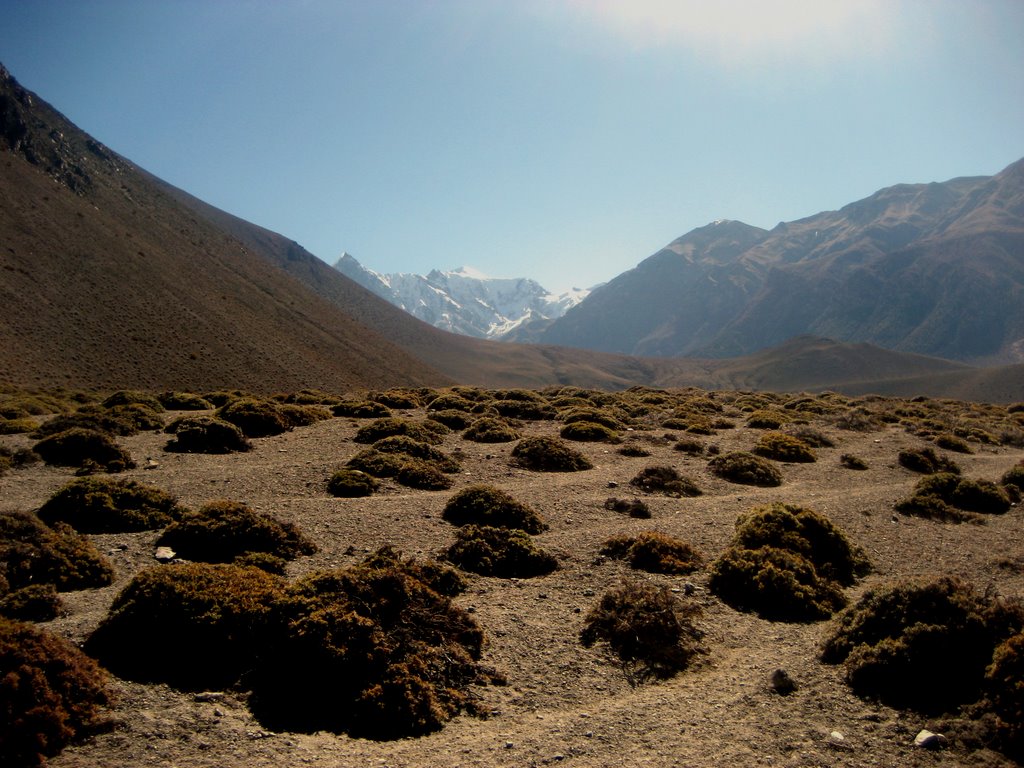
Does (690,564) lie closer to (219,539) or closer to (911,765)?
(911,765)

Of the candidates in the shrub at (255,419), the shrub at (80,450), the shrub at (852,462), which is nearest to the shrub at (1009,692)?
the shrub at (852,462)

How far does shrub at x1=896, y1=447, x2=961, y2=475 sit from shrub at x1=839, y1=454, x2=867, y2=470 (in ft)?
4.92

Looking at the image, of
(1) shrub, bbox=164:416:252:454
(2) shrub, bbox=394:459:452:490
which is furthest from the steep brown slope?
(2) shrub, bbox=394:459:452:490

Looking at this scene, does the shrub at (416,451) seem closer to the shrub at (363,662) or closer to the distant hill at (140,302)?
the shrub at (363,662)

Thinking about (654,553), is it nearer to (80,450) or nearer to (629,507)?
(629,507)

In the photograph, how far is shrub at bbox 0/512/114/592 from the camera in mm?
7828

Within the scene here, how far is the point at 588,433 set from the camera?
23.9 m

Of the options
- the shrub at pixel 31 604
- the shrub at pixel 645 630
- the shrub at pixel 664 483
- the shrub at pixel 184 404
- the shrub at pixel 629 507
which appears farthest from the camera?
the shrub at pixel 184 404

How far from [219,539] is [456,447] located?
11.7m

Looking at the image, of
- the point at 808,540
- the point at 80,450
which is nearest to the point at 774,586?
the point at 808,540

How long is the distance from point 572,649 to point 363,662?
264 centimetres

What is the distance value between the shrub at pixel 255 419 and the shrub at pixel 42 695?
677 inches

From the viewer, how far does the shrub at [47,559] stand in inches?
308

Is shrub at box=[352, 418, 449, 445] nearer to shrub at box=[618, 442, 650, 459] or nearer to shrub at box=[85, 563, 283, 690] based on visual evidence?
shrub at box=[618, 442, 650, 459]
